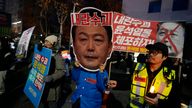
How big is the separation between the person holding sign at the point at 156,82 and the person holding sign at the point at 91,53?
0.35 metres

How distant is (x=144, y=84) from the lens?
12.2 ft

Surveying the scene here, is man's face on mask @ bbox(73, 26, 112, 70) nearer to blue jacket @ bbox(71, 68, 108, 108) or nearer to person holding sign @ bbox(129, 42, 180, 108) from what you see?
blue jacket @ bbox(71, 68, 108, 108)

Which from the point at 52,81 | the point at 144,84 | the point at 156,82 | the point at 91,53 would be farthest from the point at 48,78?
the point at 156,82

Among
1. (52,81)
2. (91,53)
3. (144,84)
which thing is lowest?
(52,81)

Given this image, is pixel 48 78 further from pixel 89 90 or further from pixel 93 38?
pixel 93 38

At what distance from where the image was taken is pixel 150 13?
87.2ft

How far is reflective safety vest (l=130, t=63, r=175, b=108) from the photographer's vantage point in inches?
140

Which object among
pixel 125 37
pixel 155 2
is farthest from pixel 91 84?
pixel 155 2

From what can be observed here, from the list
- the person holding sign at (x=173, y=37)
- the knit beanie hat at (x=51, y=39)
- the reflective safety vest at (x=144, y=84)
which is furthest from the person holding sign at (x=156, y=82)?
the person holding sign at (x=173, y=37)

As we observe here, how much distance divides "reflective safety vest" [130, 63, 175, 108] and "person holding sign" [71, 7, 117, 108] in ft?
1.04

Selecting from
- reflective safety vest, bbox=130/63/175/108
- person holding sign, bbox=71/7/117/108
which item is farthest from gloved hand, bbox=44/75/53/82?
reflective safety vest, bbox=130/63/175/108

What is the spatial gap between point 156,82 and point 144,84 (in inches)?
6.4

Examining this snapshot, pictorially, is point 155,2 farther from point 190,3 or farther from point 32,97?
point 32,97

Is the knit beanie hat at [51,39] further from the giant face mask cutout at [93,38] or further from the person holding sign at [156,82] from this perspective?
the person holding sign at [156,82]
